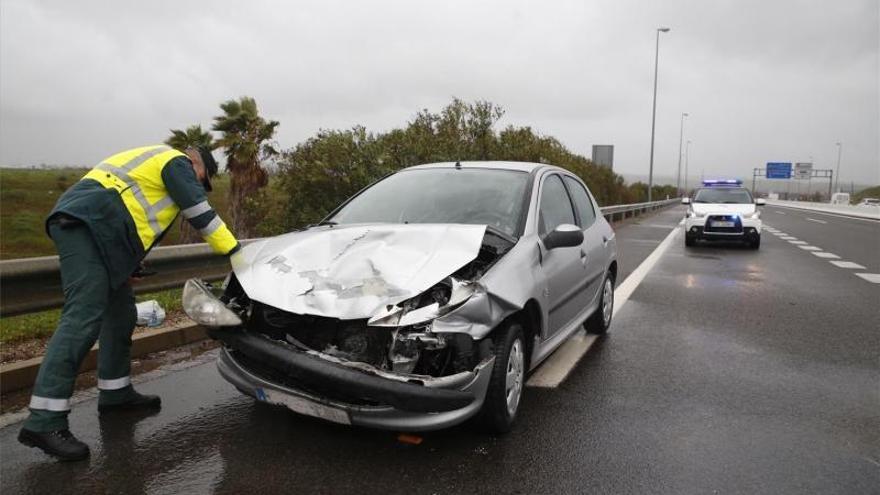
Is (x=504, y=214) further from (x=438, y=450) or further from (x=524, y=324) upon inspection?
(x=438, y=450)

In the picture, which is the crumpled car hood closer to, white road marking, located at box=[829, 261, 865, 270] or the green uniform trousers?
the green uniform trousers

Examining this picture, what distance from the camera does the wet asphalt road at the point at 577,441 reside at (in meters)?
2.92

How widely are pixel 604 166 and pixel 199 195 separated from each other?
30.4 m

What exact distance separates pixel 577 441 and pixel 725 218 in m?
13.1

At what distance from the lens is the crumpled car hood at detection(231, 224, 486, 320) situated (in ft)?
10.1

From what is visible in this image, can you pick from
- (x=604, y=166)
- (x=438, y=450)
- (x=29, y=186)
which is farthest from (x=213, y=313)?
(x=29, y=186)

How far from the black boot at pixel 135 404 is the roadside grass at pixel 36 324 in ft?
4.40

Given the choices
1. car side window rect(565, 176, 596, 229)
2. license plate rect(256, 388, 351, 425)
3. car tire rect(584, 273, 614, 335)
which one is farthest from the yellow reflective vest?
car tire rect(584, 273, 614, 335)

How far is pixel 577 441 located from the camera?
3.42m

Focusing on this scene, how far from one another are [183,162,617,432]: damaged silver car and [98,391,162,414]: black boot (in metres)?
0.73

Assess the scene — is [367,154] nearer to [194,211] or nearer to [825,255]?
[194,211]

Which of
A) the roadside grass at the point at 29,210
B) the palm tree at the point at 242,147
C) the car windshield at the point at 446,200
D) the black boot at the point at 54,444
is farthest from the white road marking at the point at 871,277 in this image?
the roadside grass at the point at 29,210

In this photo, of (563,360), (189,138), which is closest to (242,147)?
(189,138)

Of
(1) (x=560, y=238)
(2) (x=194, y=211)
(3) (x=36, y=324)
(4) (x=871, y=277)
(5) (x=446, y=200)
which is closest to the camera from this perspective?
(2) (x=194, y=211)
